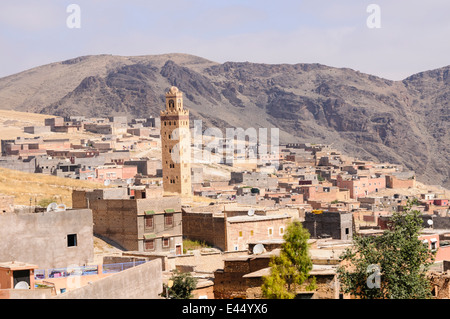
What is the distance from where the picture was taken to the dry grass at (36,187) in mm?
44344

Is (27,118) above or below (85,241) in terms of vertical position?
above

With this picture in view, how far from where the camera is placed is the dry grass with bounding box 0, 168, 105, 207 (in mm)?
44344

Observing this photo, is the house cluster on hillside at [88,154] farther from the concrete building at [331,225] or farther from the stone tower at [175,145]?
the concrete building at [331,225]

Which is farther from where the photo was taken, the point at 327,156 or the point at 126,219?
the point at 327,156

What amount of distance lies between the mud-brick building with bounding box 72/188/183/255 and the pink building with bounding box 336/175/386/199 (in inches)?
2382

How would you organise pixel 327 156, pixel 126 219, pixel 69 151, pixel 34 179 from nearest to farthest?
pixel 126 219
pixel 34 179
pixel 69 151
pixel 327 156

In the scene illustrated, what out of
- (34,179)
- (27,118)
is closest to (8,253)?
(34,179)

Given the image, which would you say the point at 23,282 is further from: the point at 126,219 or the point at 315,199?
the point at 315,199

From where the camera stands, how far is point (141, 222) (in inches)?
1177

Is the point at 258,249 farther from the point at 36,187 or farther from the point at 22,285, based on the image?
the point at 36,187

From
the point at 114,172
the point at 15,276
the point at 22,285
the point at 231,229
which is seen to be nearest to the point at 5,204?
the point at 15,276

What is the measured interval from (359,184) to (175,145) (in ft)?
113
